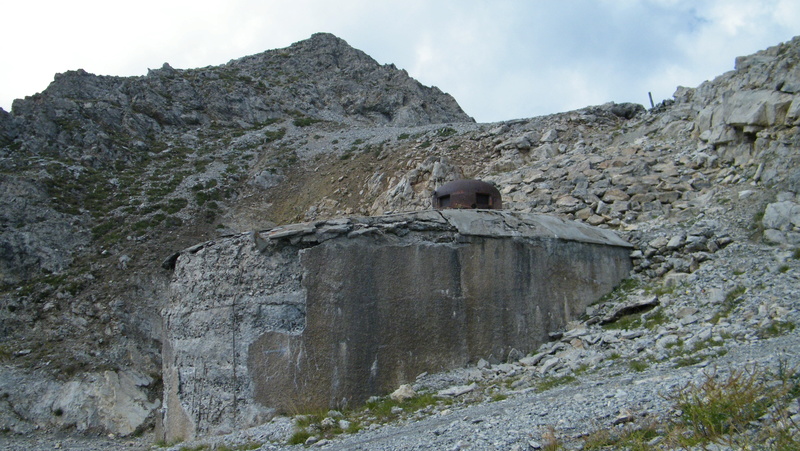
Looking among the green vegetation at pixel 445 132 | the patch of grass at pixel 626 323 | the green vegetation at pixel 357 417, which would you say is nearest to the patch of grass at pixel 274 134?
the green vegetation at pixel 445 132

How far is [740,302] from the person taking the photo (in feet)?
28.4

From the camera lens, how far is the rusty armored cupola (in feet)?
38.8

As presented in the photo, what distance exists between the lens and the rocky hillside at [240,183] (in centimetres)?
1225

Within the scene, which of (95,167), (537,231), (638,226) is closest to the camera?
(537,231)

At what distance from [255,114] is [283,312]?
90.9ft

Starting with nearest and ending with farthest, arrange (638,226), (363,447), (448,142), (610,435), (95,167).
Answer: (610,435) < (363,447) < (638,226) < (448,142) < (95,167)

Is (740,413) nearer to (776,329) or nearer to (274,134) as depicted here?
(776,329)

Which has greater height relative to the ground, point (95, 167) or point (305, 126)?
point (305, 126)

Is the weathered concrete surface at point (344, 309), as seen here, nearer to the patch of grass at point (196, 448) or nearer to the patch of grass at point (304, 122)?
the patch of grass at point (196, 448)

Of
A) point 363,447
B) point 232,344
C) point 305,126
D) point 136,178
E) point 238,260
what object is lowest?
point 363,447

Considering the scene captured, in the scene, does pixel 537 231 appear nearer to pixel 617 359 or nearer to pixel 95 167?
pixel 617 359

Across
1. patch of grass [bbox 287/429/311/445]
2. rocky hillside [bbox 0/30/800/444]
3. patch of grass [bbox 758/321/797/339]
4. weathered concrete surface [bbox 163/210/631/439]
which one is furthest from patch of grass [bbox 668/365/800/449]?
rocky hillside [bbox 0/30/800/444]

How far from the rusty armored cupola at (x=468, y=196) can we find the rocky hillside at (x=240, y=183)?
2.32 metres

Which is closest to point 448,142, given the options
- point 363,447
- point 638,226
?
point 638,226
